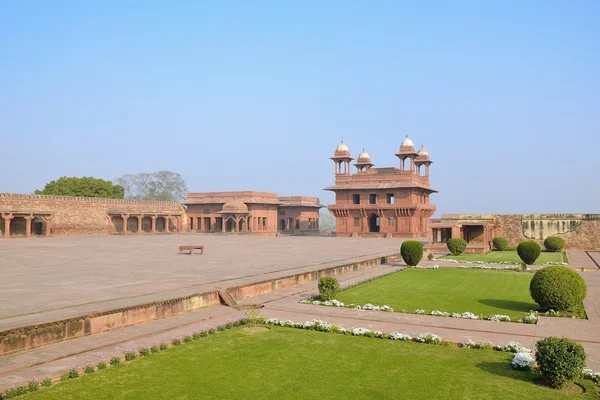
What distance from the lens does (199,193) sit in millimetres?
59000

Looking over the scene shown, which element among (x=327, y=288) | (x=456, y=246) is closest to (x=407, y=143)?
(x=456, y=246)

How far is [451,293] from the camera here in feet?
39.8

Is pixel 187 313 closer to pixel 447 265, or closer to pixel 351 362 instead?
pixel 351 362

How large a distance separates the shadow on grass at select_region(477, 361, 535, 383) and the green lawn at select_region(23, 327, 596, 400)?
12 mm

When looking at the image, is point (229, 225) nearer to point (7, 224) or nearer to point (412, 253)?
point (7, 224)

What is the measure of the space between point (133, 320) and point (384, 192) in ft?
131

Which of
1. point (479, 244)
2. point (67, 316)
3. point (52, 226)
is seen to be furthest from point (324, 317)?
point (52, 226)

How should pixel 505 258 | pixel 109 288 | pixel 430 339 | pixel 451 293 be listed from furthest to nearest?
1. pixel 505 258
2. pixel 451 293
3. pixel 109 288
4. pixel 430 339

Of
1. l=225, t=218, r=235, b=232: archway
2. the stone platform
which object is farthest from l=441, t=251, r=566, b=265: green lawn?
l=225, t=218, r=235, b=232: archway

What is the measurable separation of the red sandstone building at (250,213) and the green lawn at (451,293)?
1365 inches

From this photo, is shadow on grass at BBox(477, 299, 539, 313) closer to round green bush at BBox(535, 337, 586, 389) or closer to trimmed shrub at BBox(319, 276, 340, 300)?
trimmed shrub at BBox(319, 276, 340, 300)

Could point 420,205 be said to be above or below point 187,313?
above

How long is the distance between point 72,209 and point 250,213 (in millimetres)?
17484

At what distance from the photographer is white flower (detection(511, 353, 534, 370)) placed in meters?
6.02
